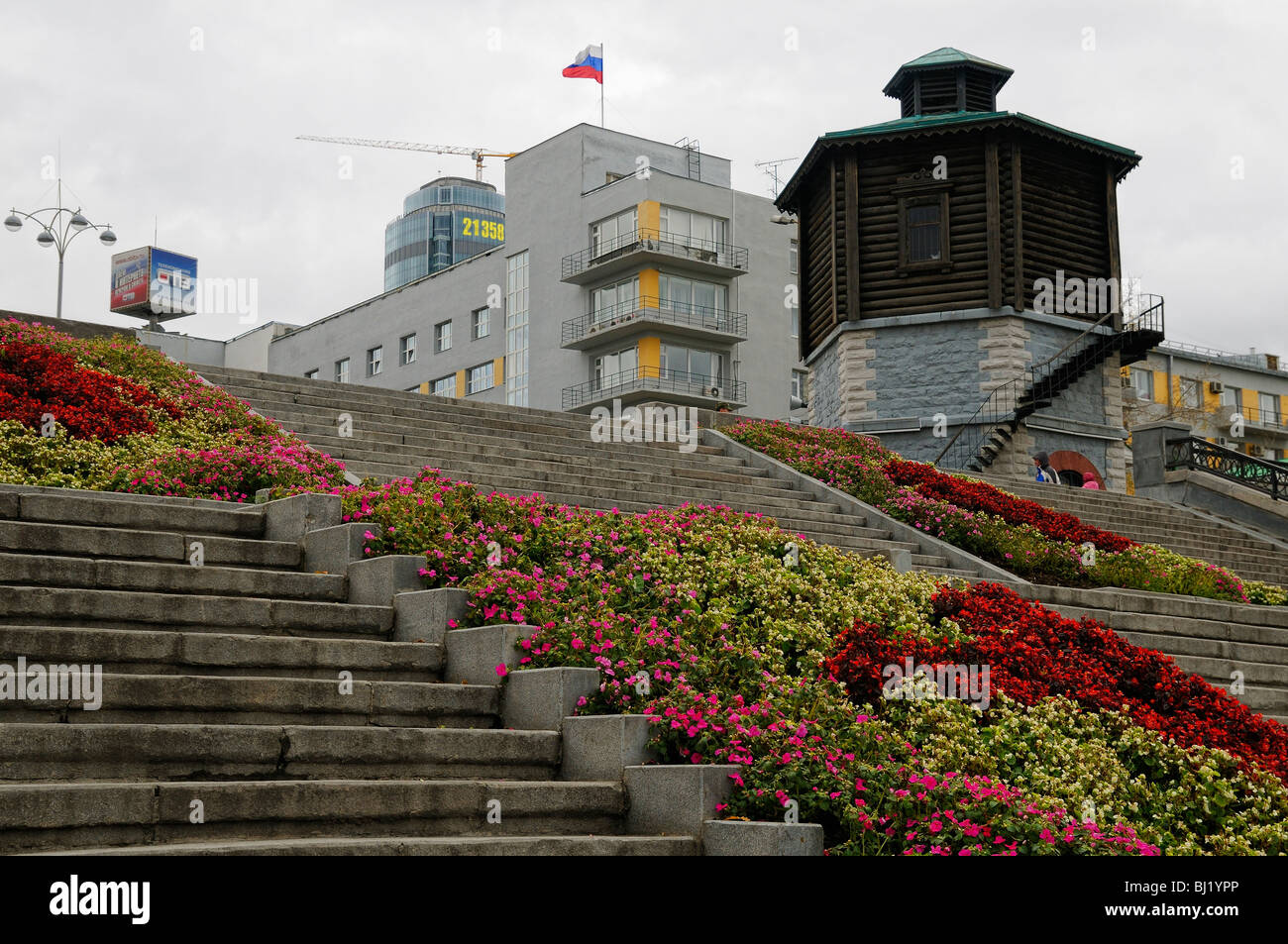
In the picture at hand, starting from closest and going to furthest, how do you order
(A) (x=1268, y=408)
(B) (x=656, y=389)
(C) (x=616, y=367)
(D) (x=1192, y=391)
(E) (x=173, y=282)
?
1. (B) (x=656, y=389)
2. (C) (x=616, y=367)
3. (E) (x=173, y=282)
4. (D) (x=1192, y=391)
5. (A) (x=1268, y=408)

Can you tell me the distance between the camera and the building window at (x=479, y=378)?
195 feet

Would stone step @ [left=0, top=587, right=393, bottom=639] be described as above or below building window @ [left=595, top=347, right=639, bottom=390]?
below

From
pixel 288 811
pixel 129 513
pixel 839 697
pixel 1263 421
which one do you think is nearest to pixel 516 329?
pixel 1263 421

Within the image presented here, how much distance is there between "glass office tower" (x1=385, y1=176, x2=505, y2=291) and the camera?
160500 millimetres

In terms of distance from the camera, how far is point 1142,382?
70.0 meters

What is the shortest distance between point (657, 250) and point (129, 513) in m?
44.5

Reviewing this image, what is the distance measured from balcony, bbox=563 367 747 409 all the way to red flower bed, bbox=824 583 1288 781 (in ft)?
137

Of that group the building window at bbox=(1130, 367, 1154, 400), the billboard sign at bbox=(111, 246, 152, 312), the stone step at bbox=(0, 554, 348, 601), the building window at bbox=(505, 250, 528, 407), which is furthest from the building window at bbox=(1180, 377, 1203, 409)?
the stone step at bbox=(0, 554, 348, 601)

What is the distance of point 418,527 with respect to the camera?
974 centimetres

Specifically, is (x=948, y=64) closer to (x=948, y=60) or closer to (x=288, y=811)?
(x=948, y=60)

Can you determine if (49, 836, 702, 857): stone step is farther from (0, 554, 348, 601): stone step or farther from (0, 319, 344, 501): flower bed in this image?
(0, 319, 344, 501): flower bed
